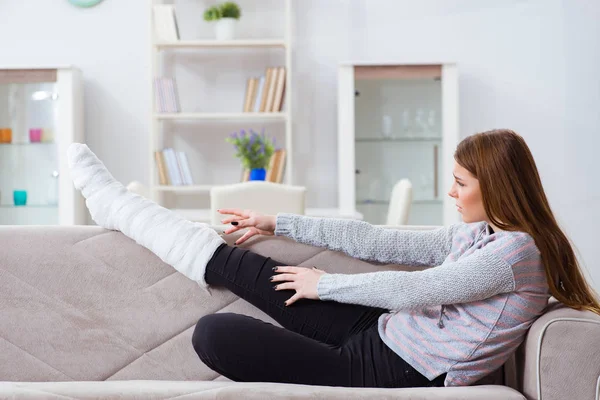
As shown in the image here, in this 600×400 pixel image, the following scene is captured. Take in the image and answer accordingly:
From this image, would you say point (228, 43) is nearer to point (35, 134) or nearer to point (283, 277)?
point (35, 134)

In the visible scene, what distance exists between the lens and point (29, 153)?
4.34m

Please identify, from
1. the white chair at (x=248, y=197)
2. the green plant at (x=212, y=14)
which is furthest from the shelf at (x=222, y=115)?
the white chair at (x=248, y=197)

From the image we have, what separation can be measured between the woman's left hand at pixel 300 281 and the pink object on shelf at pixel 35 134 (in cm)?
298

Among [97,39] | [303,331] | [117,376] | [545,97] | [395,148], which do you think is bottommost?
[117,376]

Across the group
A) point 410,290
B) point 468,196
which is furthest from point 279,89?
point 410,290

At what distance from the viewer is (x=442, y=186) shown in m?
4.32

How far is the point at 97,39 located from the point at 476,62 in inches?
92.1

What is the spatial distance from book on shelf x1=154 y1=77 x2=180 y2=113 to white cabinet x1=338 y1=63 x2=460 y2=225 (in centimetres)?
96

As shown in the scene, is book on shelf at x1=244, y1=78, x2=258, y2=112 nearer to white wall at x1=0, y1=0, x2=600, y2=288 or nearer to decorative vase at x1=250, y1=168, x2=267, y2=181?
white wall at x1=0, y1=0, x2=600, y2=288

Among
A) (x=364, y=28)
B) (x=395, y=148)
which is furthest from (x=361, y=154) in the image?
(x=364, y=28)

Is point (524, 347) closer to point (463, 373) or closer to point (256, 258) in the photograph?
point (463, 373)

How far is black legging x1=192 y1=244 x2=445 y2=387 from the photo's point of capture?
160cm

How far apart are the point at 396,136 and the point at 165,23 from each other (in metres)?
1.50

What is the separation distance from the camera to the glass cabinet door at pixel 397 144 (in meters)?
4.30
